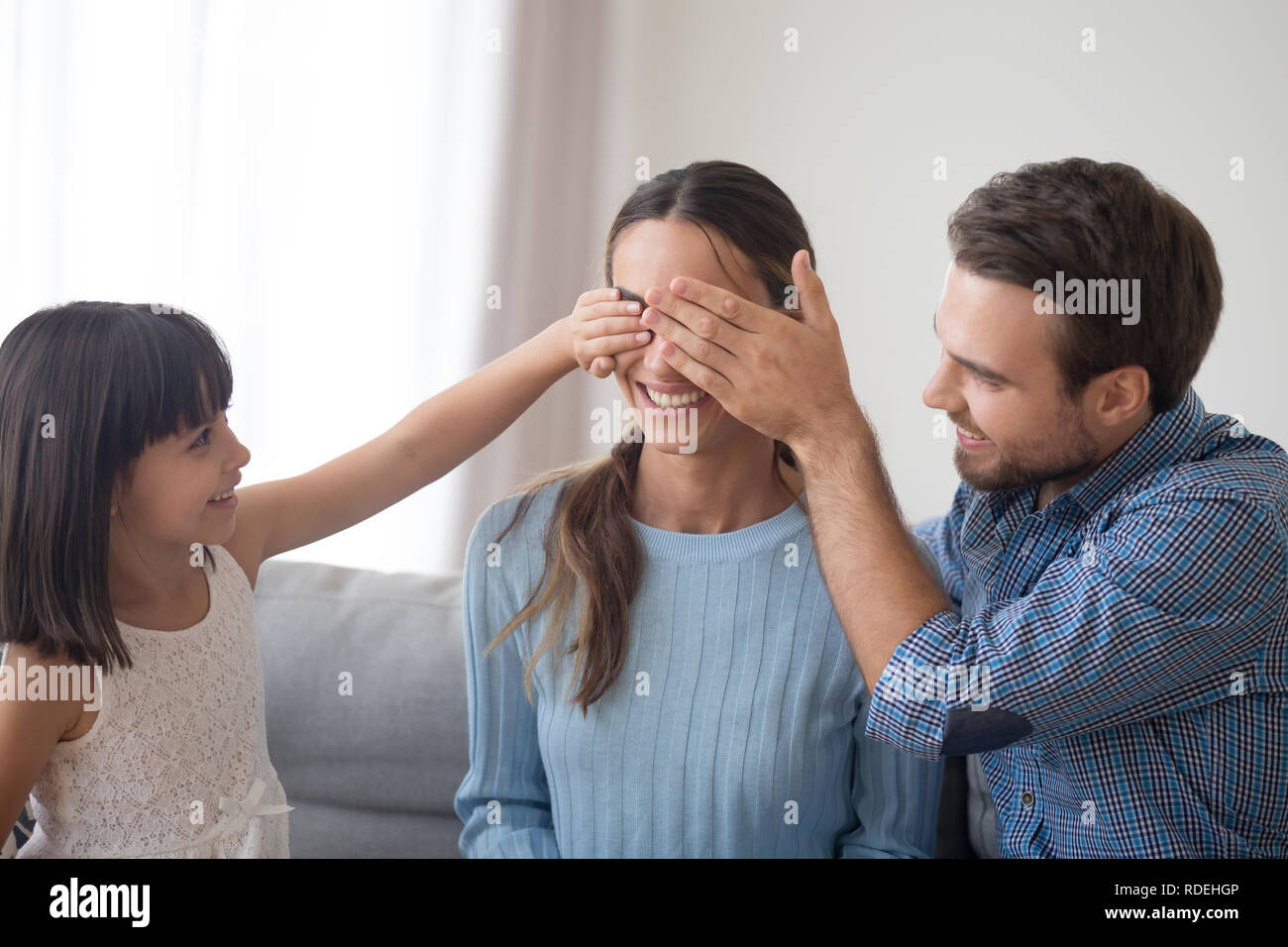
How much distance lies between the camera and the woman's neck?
137cm

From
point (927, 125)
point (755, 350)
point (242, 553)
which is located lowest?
point (242, 553)

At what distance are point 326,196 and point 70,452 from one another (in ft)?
5.15

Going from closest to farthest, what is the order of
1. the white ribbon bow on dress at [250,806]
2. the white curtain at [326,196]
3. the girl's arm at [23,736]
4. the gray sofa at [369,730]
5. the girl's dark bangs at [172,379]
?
the girl's arm at [23,736]
the girl's dark bangs at [172,379]
the white ribbon bow on dress at [250,806]
the gray sofa at [369,730]
the white curtain at [326,196]

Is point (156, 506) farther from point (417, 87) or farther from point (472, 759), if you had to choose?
point (417, 87)

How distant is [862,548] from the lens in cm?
118

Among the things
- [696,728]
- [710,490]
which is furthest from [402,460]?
[696,728]

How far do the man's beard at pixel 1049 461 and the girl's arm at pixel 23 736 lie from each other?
1002mm

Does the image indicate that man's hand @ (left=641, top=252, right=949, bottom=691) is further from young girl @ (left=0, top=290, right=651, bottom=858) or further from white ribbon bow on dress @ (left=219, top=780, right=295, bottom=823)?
white ribbon bow on dress @ (left=219, top=780, right=295, bottom=823)

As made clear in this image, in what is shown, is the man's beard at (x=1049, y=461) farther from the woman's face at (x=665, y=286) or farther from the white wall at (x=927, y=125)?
the white wall at (x=927, y=125)

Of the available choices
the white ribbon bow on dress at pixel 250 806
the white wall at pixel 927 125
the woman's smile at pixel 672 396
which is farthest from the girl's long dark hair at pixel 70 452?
the white wall at pixel 927 125

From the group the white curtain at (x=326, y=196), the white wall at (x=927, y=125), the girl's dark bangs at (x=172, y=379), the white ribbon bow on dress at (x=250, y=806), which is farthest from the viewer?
the white wall at (x=927, y=125)

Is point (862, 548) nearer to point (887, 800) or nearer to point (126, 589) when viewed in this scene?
point (887, 800)

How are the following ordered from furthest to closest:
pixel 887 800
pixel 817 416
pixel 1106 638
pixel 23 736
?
pixel 887 800
pixel 817 416
pixel 1106 638
pixel 23 736

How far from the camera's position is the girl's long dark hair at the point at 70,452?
41.5 inches
